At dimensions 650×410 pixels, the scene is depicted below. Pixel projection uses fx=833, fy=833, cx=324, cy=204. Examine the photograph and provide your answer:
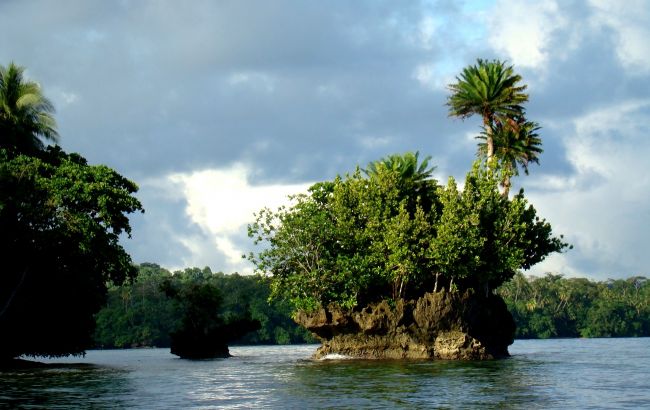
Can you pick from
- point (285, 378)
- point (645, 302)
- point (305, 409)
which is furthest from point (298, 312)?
point (645, 302)

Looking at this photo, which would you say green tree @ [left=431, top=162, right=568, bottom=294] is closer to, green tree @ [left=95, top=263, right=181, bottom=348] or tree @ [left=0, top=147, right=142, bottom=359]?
tree @ [left=0, top=147, right=142, bottom=359]

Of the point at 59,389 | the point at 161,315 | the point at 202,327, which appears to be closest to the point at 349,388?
the point at 59,389

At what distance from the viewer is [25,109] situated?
201ft

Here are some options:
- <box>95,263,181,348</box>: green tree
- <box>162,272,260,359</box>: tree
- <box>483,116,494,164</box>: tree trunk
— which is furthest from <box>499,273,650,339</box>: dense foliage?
<box>483,116,494,164</box>: tree trunk

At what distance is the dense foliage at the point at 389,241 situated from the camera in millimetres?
58750

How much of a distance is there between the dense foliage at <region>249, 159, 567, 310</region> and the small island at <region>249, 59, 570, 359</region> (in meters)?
0.08

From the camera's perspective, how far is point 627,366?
2025 inches

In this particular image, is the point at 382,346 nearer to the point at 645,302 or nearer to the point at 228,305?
the point at 228,305

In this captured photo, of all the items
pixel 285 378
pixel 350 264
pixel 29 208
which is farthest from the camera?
pixel 350 264

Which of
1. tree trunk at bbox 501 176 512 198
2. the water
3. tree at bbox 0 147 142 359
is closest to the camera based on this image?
the water

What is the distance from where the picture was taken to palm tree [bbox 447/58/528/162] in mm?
66312

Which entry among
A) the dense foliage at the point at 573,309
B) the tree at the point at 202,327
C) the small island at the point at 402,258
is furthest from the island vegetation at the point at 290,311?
the small island at the point at 402,258

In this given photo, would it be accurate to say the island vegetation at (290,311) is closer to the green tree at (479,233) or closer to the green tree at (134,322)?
the green tree at (134,322)

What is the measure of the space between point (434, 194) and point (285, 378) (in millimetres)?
26581
